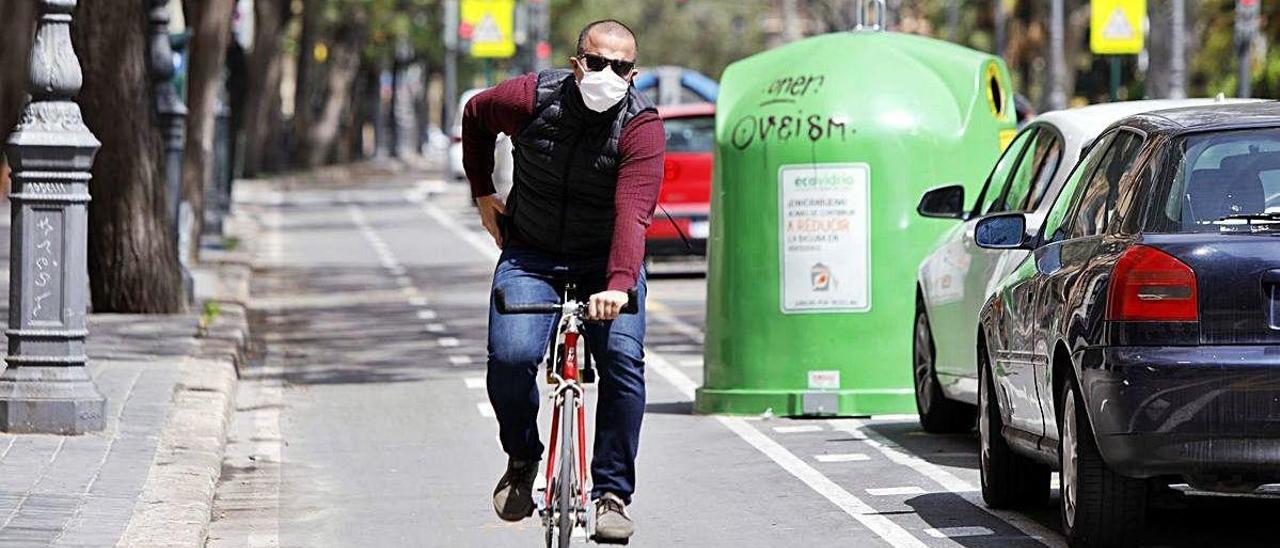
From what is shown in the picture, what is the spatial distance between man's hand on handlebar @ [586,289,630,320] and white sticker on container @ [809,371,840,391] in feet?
18.1

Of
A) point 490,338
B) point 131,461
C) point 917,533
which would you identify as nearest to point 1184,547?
point 917,533

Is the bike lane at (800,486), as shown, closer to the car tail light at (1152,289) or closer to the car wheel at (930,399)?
the car wheel at (930,399)

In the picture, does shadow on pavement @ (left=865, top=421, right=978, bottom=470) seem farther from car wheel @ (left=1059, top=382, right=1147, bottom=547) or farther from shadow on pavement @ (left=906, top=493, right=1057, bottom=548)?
car wheel @ (left=1059, top=382, right=1147, bottom=547)

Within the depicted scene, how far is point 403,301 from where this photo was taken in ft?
75.1

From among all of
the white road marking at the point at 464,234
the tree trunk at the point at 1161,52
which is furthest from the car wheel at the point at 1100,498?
the tree trunk at the point at 1161,52

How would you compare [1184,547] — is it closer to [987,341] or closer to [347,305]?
[987,341]

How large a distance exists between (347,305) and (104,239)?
4.17 metres

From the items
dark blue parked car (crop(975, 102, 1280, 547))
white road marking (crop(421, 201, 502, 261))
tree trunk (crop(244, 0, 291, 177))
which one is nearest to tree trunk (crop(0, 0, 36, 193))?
white road marking (crop(421, 201, 502, 261))

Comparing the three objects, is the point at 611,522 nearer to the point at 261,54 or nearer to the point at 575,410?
the point at 575,410

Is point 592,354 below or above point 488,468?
above

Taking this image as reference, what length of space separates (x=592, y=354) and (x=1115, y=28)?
19543mm

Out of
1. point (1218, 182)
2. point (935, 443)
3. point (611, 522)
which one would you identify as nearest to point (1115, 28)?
point (935, 443)

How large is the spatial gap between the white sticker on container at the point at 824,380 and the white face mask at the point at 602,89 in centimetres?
544

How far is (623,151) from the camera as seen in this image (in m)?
7.54
